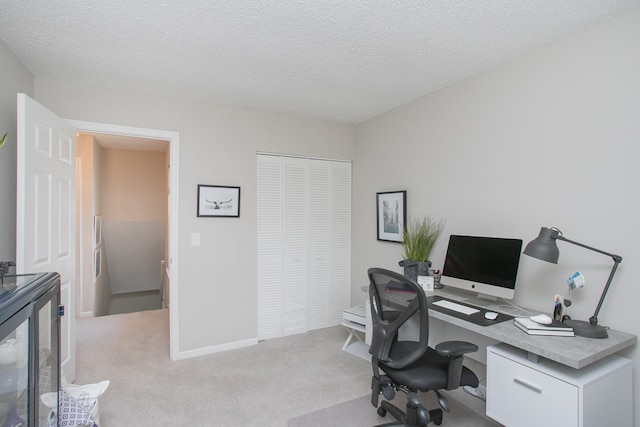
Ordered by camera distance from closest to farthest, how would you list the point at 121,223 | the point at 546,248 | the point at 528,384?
the point at 528,384 < the point at 546,248 < the point at 121,223

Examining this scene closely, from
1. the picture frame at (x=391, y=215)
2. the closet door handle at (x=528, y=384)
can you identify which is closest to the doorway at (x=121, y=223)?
the picture frame at (x=391, y=215)

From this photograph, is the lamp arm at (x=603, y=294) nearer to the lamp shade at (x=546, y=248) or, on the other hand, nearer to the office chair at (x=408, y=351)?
the lamp shade at (x=546, y=248)

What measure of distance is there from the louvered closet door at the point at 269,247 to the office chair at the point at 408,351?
72.1 inches

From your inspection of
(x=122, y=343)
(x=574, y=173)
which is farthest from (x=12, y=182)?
(x=574, y=173)

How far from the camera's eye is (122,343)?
3490mm

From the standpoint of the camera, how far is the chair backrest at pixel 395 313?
1.79 metres

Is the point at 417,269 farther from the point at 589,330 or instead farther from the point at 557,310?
the point at 589,330

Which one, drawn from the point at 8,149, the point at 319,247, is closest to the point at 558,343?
the point at 319,247

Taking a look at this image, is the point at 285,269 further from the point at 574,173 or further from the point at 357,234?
the point at 574,173

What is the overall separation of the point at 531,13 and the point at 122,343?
4.41 meters

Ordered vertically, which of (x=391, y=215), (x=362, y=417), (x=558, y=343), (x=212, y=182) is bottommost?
(x=362, y=417)

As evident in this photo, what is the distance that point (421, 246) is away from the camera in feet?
9.41

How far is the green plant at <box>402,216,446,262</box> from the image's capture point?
2867mm

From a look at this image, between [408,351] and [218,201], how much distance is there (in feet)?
7.51
